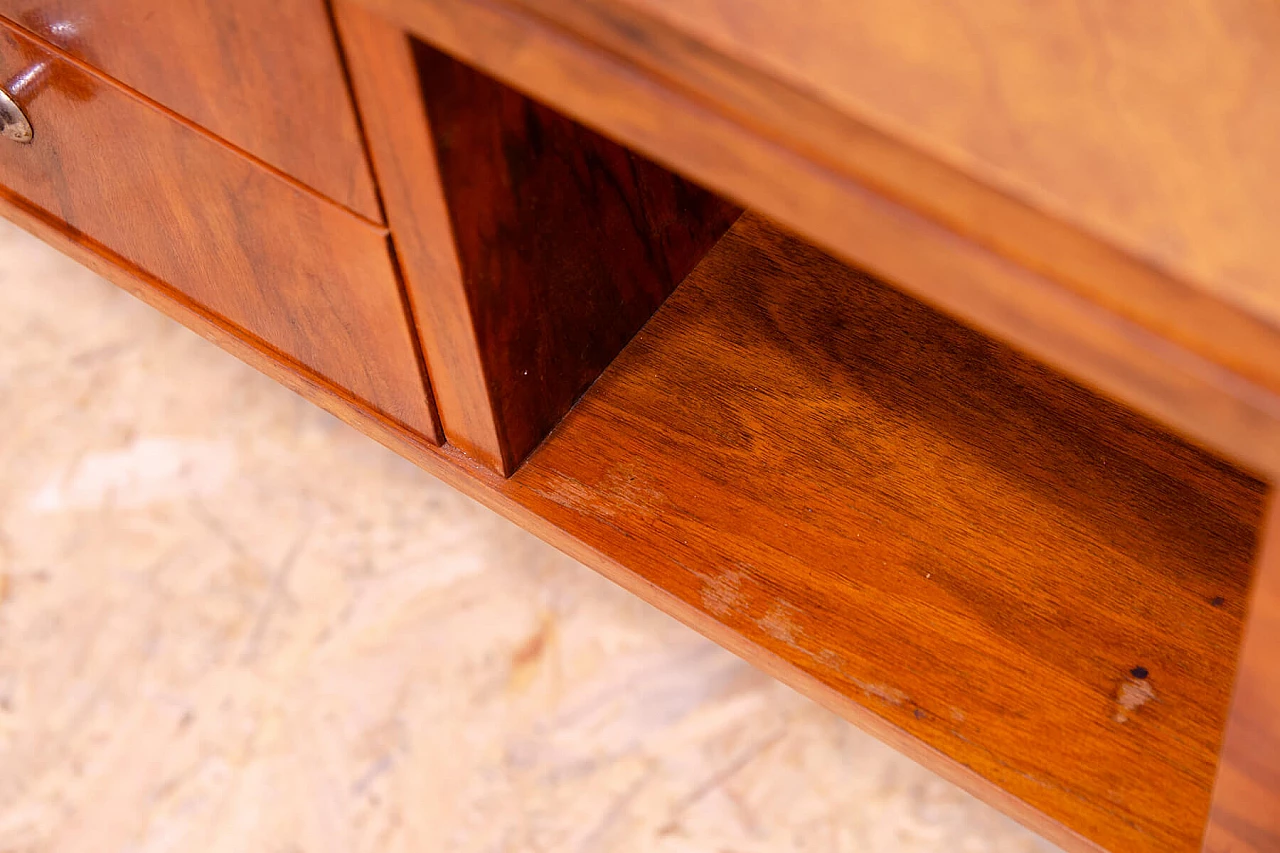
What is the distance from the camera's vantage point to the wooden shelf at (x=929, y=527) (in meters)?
0.62

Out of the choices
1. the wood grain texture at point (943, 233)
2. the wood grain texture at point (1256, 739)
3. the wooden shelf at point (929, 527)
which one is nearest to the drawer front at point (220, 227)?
the wooden shelf at point (929, 527)

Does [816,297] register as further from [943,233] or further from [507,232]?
[943,233]

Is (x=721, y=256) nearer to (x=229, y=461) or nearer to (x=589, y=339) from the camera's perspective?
(x=589, y=339)

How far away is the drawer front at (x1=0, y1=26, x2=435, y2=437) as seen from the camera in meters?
0.63

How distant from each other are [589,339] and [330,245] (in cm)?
15

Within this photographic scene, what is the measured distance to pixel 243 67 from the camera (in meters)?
0.56

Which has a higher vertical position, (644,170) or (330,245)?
(644,170)

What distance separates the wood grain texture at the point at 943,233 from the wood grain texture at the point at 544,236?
12 centimetres

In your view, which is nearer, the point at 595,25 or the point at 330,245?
the point at 595,25

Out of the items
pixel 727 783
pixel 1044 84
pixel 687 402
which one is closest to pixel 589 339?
pixel 687 402

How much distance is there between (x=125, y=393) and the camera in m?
0.85

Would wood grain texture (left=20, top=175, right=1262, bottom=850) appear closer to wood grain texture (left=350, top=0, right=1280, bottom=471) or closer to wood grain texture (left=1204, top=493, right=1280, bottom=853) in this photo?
wood grain texture (left=1204, top=493, right=1280, bottom=853)

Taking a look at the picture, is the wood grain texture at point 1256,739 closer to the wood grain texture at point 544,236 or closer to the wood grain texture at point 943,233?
the wood grain texture at point 943,233

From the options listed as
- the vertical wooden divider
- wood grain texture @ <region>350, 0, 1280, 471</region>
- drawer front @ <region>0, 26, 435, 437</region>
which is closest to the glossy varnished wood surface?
wood grain texture @ <region>350, 0, 1280, 471</region>
